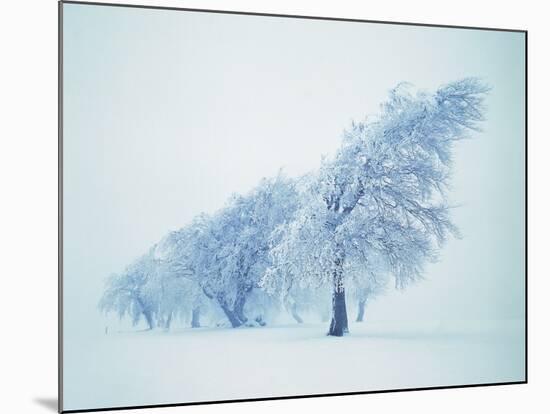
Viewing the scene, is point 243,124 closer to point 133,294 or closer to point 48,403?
point 133,294

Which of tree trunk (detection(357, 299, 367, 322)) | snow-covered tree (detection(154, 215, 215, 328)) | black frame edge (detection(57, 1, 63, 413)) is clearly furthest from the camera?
tree trunk (detection(357, 299, 367, 322))

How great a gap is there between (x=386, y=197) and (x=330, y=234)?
1.68 feet

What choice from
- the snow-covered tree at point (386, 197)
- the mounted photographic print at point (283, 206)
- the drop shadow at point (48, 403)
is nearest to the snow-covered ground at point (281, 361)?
the mounted photographic print at point (283, 206)

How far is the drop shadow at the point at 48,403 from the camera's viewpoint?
589cm

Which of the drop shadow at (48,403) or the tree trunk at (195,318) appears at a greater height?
the tree trunk at (195,318)

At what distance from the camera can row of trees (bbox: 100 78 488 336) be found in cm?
609

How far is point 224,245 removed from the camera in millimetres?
6223

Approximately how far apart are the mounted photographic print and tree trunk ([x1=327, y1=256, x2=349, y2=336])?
2cm

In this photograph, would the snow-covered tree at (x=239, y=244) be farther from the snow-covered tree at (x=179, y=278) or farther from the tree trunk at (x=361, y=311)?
the tree trunk at (x=361, y=311)

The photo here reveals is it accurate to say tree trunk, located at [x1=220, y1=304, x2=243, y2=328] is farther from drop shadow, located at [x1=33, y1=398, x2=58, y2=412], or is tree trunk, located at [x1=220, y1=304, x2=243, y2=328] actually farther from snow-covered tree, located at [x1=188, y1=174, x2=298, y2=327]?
drop shadow, located at [x1=33, y1=398, x2=58, y2=412]

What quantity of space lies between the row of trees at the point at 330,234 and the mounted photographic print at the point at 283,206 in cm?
1

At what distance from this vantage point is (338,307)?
6.43m

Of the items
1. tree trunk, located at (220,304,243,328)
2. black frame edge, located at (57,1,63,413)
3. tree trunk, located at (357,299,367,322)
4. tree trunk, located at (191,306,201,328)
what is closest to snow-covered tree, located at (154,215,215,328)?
tree trunk, located at (191,306,201,328)

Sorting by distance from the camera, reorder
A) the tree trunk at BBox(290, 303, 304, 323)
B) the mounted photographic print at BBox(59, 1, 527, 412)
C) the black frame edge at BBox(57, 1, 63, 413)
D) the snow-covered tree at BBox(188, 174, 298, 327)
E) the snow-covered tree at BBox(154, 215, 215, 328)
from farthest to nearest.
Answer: the tree trunk at BBox(290, 303, 304, 323) → the snow-covered tree at BBox(188, 174, 298, 327) → the snow-covered tree at BBox(154, 215, 215, 328) → the mounted photographic print at BBox(59, 1, 527, 412) → the black frame edge at BBox(57, 1, 63, 413)
